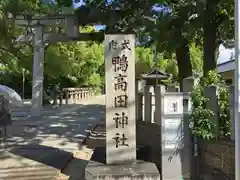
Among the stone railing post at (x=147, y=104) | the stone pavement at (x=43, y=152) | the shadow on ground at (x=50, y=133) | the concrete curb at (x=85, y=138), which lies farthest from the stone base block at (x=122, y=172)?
the shadow on ground at (x=50, y=133)

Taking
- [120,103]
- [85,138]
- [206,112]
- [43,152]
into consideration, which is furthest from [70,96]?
[206,112]

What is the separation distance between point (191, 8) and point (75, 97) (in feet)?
71.3

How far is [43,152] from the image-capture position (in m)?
9.51

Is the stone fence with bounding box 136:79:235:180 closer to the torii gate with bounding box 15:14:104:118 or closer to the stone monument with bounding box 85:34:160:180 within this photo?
the stone monument with bounding box 85:34:160:180

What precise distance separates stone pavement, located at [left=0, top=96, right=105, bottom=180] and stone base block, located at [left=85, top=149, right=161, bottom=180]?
1438 mm

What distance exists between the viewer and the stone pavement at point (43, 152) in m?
7.66

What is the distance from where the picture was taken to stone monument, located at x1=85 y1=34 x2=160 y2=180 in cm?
645

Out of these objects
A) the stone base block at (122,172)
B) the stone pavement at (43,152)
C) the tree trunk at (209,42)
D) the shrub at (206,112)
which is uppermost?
the tree trunk at (209,42)

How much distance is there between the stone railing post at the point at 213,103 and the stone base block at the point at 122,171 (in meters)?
1.33

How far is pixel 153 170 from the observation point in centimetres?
609

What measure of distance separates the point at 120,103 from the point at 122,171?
1177 mm

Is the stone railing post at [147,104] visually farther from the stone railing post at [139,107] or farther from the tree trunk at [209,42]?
the tree trunk at [209,42]

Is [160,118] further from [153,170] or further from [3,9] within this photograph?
[3,9]

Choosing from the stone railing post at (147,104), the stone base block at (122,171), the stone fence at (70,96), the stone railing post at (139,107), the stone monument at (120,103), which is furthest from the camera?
the stone fence at (70,96)
